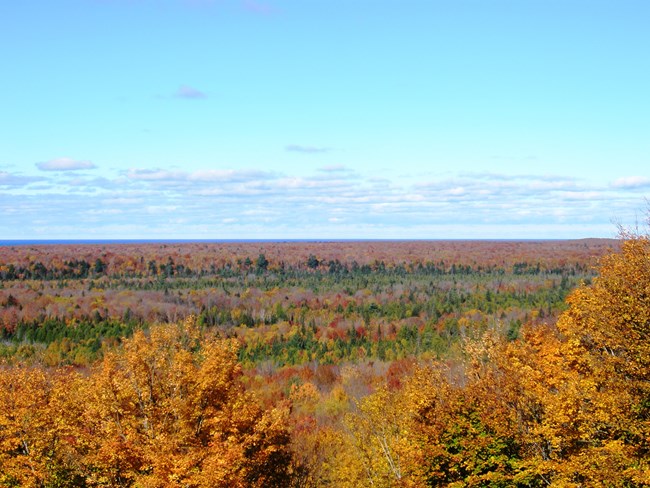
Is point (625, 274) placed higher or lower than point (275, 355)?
higher

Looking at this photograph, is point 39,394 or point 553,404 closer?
point 553,404

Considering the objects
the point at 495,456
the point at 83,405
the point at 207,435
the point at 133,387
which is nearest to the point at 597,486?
the point at 495,456

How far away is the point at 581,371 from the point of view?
31906 millimetres

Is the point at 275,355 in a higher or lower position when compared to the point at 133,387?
lower

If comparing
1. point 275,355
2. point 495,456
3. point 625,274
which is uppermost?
point 625,274

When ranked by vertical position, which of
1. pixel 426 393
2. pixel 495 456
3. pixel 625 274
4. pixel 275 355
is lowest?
pixel 275 355

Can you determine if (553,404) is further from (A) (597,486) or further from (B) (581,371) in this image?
(B) (581,371)

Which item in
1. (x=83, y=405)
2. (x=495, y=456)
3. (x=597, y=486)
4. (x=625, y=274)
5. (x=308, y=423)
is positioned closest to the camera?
(x=597, y=486)

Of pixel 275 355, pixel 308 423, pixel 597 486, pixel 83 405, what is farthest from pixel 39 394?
pixel 275 355

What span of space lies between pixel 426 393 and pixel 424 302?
135812mm

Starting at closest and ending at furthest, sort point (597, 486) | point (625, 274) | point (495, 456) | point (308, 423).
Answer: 1. point (597, 486)
2. point (625, 274)
3. point (495, 456)
4. point (308, 423)

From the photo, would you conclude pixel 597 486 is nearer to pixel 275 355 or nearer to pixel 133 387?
pixel 133 387

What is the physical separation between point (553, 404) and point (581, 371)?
20.6 ft

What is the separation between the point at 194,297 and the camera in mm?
170125
